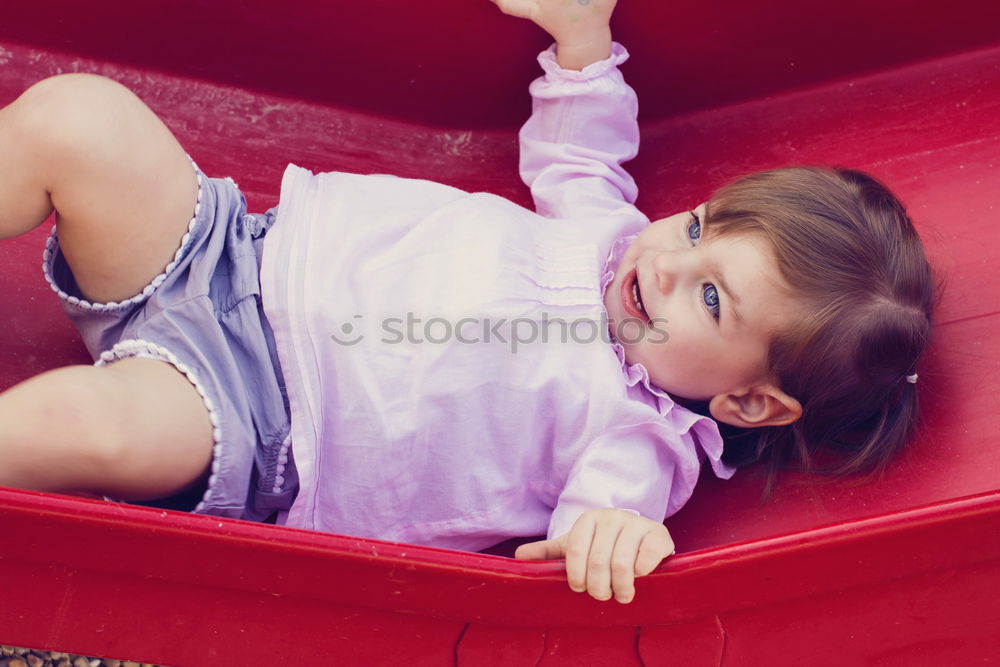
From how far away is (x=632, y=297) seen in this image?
95cm

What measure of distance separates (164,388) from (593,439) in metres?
0.37

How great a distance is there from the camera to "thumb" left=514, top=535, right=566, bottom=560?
0.81 meters

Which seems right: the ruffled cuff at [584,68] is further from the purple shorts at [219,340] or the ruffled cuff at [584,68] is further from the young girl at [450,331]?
the purple shorts at [219,340]

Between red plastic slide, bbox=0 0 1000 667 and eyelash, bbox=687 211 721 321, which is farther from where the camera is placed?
eyelash, bbox=687 211 721 321

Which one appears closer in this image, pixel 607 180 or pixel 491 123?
pixel 607 180

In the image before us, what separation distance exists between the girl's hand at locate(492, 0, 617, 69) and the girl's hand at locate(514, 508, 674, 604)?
0.55 metres

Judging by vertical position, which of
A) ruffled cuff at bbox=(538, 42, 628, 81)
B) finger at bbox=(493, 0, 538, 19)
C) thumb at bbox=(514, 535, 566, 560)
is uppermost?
finger at bbox=(493, 0, 538, 19)

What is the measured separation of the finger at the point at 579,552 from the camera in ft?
2.37

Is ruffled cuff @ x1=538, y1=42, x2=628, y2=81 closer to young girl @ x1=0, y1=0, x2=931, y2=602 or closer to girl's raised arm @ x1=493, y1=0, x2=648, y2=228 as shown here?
girl's raised arm @ x1=493, y1=0, x2=648, y2=228

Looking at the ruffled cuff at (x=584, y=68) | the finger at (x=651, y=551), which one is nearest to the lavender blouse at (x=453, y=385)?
the finger at (x=651, y=551)

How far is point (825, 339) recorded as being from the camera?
2.88ft

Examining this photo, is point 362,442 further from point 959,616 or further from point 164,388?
point 959,616

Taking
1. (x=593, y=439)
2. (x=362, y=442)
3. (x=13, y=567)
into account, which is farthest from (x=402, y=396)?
(x=13, y=567)

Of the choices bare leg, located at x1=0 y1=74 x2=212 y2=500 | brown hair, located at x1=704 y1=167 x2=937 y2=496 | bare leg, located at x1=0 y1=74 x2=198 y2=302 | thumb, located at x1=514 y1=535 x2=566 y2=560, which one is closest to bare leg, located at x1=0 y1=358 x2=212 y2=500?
bare leg, located at x1=0 y1=74 x2=212 y2=500
